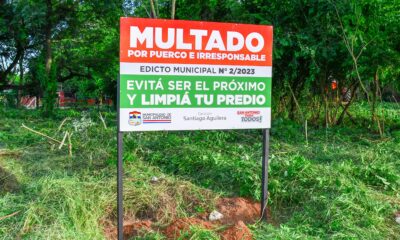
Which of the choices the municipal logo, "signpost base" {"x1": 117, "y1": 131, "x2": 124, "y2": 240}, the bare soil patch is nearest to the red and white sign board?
the municipal logo

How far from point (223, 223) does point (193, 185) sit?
0.82 metres

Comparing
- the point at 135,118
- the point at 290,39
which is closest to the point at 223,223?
the point at 135,118

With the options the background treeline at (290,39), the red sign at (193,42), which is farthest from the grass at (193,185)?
the background treeline at (290,39)

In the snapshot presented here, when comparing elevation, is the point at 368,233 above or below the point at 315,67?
below

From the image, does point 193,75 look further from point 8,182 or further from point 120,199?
point 8,182

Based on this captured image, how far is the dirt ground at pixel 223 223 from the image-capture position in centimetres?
419

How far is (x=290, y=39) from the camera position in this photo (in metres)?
9.63

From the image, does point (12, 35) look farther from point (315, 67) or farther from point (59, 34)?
point (315, 67)

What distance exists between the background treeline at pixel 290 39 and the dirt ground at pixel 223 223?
486 cm

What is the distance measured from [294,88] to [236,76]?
25.1ft

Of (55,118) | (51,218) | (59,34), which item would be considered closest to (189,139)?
(51,218)

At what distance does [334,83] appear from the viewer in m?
11.7

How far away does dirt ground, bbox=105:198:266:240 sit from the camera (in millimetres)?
4188

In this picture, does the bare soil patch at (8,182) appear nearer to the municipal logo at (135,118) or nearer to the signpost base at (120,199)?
the signpost base at (120,199)
